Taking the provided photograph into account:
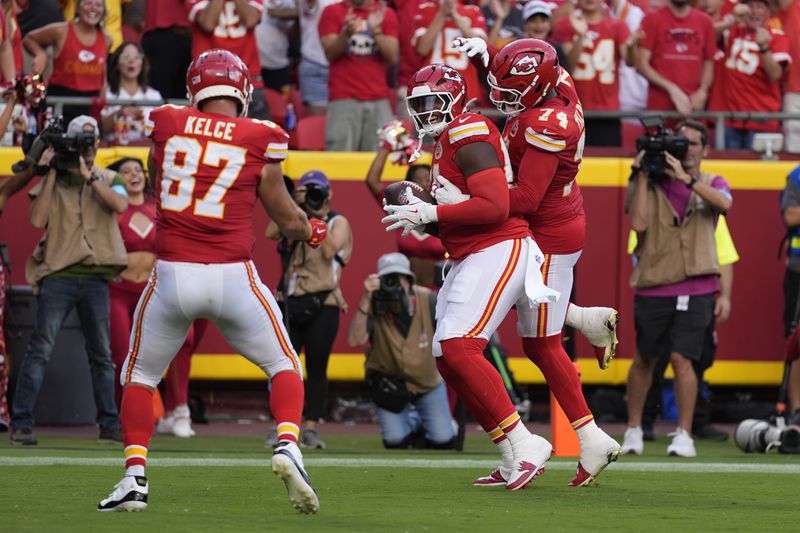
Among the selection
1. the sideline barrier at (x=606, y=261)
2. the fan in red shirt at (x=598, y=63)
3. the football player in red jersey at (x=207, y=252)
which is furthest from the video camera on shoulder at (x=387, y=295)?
the football player in red jersey at (x=207, y=252)

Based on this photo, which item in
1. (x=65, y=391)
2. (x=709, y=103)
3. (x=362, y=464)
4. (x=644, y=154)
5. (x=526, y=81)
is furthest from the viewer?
(x=709, y=103)

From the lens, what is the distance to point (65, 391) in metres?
11.0

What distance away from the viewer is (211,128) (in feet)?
18.7

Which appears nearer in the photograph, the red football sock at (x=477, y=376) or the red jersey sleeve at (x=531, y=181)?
the red football sock at (x=477, y=376)

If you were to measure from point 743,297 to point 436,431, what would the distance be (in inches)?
147

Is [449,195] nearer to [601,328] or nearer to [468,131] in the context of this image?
[468,131]

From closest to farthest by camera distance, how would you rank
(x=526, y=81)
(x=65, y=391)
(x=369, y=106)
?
(x=526, y=81), (x=65, y=391), (x=369, y=106)

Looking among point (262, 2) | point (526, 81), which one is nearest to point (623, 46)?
point (262, 2)

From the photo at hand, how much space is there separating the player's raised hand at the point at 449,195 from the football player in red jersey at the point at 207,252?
3.18 ft

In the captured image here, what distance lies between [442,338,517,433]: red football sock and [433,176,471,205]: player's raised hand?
2.06 ft

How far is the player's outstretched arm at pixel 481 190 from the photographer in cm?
628

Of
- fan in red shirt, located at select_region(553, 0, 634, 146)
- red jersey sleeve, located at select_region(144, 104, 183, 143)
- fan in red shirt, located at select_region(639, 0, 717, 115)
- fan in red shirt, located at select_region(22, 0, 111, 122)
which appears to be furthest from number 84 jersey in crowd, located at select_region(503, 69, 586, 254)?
fan in red shirt, located at select_region(22, 0, 111, 122)

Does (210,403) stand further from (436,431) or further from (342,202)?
(436,431)

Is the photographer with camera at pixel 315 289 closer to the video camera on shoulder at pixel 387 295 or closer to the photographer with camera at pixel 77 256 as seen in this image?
the video camera on shoulder at pixel 387 295
